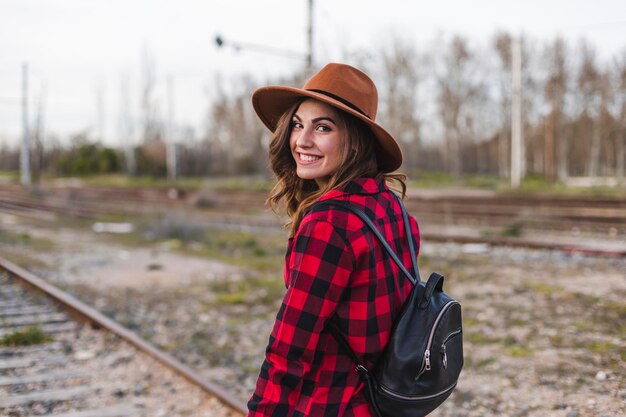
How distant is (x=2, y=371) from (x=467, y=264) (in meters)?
6.98

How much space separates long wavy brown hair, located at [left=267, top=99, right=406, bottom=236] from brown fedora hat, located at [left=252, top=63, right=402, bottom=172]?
38 mm

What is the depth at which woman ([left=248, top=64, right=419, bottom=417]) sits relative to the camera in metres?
1.62

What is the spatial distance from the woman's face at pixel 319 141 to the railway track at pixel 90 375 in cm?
253

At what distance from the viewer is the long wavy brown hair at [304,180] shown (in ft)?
5.97

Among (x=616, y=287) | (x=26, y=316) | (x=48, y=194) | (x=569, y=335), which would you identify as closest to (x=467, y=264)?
(x=616, y=287)

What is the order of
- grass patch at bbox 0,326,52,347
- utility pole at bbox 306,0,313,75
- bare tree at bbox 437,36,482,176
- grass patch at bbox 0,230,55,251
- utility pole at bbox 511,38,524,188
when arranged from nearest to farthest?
grass patch at bbox 0,326,52,347 < grass patch at bbox 0,230,55,251 < utility pole at bbox 306,0,313,75 < utility pole at bbox 511,38,524,188 < bare tree at bbox 437,36,482,176

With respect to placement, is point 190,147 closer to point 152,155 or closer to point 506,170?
point 152,155

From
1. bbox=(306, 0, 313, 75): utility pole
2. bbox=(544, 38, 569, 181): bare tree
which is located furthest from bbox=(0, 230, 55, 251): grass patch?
bbox=(544, 38, 569, 181): bare tree

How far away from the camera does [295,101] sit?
1979 mm

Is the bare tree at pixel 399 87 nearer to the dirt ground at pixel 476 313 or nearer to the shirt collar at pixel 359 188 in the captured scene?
the dirt ground at pixel 476 313

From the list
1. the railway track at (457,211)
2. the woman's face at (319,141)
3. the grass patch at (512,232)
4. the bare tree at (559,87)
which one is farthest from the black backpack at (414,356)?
the bare tree at (559,87)

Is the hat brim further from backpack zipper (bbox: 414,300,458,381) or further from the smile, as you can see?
backpack zipper (bbox: 414,300,458,381)

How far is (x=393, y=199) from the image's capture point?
1.89 metres

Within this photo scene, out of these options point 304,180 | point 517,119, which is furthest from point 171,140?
point 304,180
